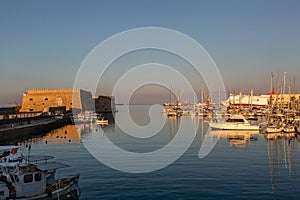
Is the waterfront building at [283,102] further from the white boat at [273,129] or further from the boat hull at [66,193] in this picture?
the boat hull at [66,193]

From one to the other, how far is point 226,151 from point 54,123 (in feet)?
196

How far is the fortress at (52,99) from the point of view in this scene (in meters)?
155

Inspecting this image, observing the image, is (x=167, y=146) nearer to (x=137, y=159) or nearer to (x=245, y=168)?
(x=137, y=159)

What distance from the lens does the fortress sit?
509 feet

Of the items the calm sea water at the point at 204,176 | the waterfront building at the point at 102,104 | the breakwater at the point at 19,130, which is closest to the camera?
the calm sea water at the point at 204,176

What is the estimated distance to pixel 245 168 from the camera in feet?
110

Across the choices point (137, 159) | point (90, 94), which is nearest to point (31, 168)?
point (137, 159)

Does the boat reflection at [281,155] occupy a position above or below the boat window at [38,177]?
below

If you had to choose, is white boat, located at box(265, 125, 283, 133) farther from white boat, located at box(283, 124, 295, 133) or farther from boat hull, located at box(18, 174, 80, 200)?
boat hull, located at box(18, 174, 80, 200)

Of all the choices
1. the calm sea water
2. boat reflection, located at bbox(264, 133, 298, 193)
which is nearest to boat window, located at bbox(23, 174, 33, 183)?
the calm sea water

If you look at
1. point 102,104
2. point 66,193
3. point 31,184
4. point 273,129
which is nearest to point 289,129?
point 273,129

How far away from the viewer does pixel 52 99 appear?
159m

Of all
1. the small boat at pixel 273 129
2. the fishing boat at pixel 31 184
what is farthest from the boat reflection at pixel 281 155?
the fishing boat at pixel 31 184

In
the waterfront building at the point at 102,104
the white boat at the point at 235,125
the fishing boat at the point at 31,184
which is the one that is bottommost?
the fishing boat at the point at 31,184
